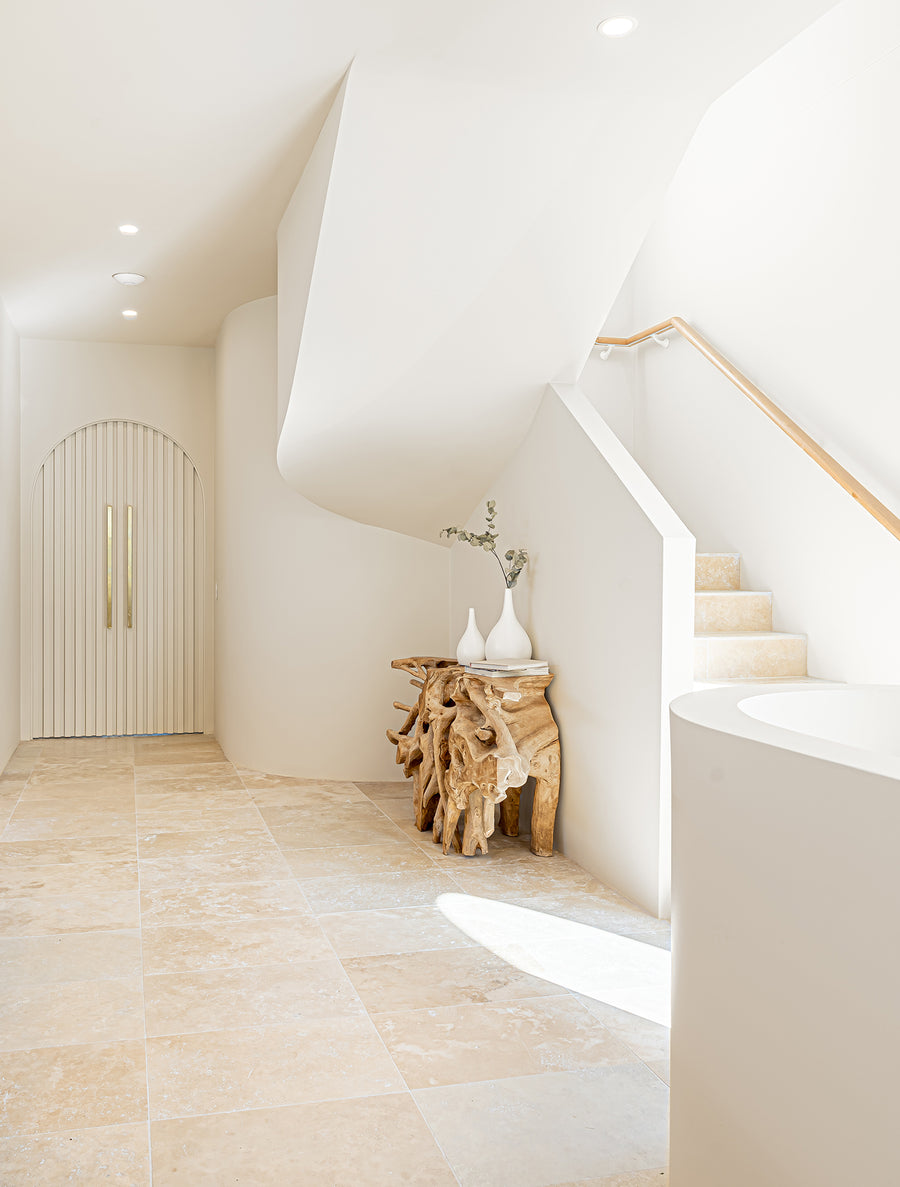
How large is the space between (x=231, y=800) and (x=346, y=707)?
0.86 metres

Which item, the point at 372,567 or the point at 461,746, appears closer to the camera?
the point at 461,746

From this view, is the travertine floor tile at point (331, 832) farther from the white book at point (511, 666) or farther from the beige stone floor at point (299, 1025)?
the white book at point (511, 666)

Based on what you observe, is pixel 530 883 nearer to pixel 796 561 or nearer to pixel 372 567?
pixel 796 561

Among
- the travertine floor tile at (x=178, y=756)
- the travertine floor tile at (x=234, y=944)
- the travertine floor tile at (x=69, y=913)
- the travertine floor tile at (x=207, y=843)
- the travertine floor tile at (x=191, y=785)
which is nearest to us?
the travertine floor tile at (x=234, y=944)

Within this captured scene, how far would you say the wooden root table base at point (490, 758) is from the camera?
3783 mm

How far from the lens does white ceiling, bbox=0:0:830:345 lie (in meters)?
2.68

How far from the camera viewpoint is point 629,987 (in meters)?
2.65

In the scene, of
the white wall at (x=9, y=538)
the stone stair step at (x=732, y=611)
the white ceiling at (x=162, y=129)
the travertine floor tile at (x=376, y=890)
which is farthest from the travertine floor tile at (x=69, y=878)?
the white ceiling at (x=162, y=129)

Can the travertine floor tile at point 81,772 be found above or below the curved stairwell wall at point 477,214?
below

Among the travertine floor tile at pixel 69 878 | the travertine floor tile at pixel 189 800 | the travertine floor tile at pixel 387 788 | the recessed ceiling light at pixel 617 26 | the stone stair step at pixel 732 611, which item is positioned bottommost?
the travertine floor tile at pixel 387 788

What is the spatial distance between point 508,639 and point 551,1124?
2.42 metres

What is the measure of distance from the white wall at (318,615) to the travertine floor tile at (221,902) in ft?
6.29

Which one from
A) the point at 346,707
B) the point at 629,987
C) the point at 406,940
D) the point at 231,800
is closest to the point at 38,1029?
the point at 406,940

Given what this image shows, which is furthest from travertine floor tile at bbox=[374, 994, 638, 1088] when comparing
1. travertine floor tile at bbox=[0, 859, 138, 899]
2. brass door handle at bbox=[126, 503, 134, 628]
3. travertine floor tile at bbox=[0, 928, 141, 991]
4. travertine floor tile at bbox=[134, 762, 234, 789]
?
brass door handle at bbox=[126, 503, 134, 628]
